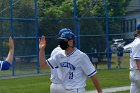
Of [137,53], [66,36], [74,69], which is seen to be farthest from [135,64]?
[66,36]

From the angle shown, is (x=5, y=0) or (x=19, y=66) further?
(x=5, y=0)

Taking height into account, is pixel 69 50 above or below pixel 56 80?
above

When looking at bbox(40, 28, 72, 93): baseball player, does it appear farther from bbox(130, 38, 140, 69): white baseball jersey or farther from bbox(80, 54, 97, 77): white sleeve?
bbox(130, 38, 140, 69): white baseball jersey

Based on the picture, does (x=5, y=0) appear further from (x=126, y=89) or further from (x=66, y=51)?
(x=66, y=51)

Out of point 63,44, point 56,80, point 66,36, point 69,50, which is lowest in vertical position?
point 56,80

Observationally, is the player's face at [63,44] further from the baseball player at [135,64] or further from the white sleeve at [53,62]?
the baseball player at [135,64]

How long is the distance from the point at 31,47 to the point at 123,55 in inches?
296

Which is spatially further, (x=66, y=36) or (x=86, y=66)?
(x=86, y=66)

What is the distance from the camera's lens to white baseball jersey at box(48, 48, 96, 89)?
6766 mm

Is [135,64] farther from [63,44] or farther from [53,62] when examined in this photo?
[63,44]

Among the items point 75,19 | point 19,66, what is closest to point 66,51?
point 19,66

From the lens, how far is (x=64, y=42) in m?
6.66

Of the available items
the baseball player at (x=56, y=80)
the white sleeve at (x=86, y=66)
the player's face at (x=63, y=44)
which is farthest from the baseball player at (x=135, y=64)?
the player's face at (x=63, y=44)

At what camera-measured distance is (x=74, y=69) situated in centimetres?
677
